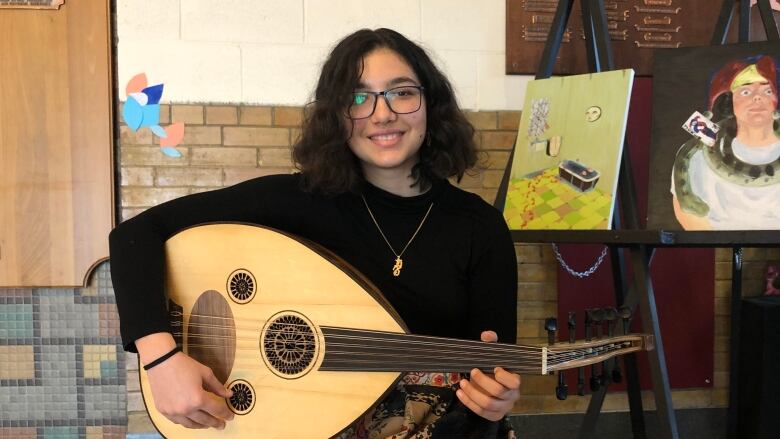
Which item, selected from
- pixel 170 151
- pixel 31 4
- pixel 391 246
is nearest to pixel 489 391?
pixel 391 246

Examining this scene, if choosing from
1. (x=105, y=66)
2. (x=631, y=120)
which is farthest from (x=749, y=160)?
(x=105, y=66)

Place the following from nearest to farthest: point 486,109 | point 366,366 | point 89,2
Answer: point 366,366, point 89,2, point 486,109

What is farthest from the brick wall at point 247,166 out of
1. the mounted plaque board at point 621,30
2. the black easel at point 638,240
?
the black easel at point 638,240

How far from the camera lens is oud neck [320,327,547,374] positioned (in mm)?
963

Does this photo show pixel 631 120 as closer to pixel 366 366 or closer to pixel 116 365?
pixel 366 366

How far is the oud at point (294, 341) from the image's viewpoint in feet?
3.24

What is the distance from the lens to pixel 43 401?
6.97 ft

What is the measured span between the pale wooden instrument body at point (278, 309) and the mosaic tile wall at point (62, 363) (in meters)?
1.19

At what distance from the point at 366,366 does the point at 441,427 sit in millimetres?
176

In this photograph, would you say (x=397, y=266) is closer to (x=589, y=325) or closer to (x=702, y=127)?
(x=589, y=325)

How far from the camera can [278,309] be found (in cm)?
108

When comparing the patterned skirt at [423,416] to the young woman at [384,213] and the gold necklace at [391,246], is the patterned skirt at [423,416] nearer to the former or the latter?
the young woman at [384,213]

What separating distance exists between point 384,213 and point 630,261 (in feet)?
3.12

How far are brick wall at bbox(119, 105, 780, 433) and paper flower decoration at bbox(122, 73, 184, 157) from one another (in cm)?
3
